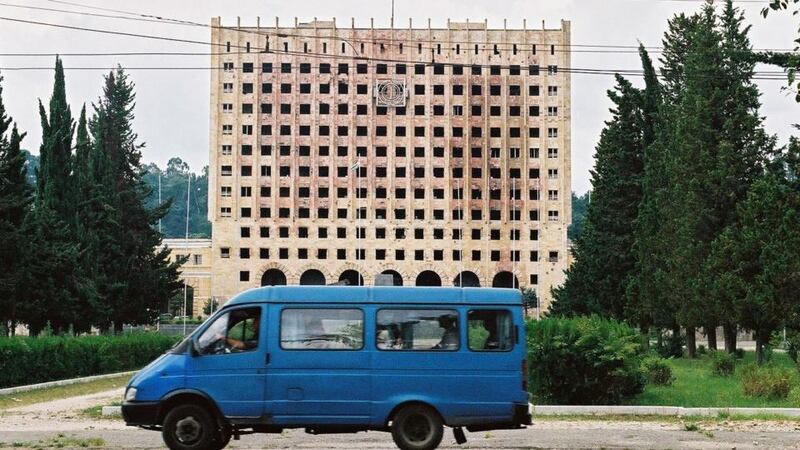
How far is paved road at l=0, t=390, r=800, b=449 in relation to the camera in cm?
1367

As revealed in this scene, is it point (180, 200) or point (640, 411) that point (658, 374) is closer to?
point (640, 411)

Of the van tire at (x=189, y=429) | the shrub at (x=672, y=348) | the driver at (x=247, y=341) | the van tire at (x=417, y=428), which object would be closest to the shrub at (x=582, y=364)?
the van tire at (x=417, y=428)

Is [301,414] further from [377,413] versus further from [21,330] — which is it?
[21,330]

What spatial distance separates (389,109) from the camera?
10425 centimetres

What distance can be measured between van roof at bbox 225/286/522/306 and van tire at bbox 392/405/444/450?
130 centimetres

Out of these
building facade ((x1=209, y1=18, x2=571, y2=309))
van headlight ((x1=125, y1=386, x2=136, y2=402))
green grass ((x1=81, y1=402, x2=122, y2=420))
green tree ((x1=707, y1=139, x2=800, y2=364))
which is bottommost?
green grass ((x1=81, y1=402, x2=122, y2=420))

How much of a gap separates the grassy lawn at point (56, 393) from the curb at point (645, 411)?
33.6ft

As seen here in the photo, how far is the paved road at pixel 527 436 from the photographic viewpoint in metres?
13.7

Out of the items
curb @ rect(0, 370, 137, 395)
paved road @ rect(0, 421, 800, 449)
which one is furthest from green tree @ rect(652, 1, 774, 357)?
paved road @ rect(0, 421, 800, 449)

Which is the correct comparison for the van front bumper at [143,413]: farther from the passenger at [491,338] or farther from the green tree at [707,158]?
the green tree at [707,158]

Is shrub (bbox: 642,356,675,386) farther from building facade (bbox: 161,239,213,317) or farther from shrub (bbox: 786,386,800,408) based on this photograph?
building facade (bbox: 161,239,213,317)

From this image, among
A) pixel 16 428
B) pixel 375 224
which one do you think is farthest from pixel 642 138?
pixel 375 224

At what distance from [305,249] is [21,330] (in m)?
41.2

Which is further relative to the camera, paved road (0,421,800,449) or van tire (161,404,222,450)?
paved road (0,421,800,449)
